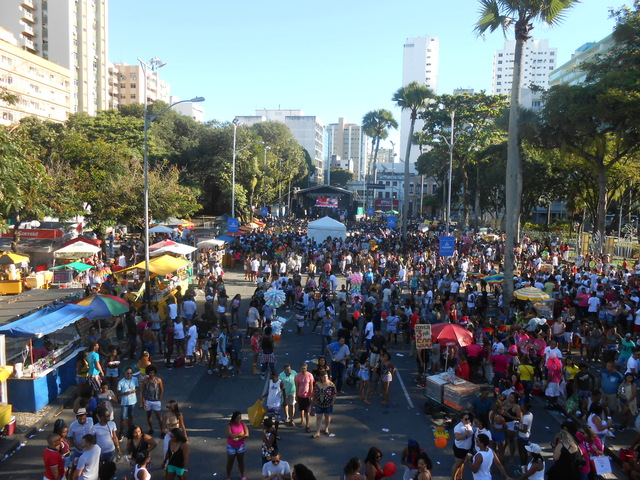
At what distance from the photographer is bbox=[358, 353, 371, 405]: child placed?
33.7 ft

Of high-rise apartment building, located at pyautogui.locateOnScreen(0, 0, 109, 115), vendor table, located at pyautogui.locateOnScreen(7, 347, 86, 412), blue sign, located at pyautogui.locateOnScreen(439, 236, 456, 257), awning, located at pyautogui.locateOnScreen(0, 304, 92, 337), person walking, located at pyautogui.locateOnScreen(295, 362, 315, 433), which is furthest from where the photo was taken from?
high-rise apartment building, located at pyautogui.locateOnScreen(0, 0, 109, 115)

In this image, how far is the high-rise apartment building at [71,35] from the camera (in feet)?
206

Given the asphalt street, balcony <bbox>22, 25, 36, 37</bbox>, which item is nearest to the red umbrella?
the asphalt street

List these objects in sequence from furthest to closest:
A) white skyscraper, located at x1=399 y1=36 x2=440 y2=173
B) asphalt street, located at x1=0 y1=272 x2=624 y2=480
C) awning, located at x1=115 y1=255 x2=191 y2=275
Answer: white skyscraper, located at x1=399 y1=36 x2=440 y2=173 → awning, located at x1=115 y1=255 x2=191 y2=275 → asphalt street, located at x1=0 y1=272 x2=624 y2=480

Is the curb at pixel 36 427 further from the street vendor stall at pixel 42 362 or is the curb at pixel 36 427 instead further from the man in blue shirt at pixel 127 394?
the man in blue shirt at pixel 127 394

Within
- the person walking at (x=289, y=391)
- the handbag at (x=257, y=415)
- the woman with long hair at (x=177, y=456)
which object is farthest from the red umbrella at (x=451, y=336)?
the woman with long hair at (x=177, y=456)

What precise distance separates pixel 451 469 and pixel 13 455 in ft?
23.1

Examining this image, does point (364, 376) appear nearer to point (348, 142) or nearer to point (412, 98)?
point (412, 98)

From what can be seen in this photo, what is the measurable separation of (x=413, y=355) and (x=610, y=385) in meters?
5.16

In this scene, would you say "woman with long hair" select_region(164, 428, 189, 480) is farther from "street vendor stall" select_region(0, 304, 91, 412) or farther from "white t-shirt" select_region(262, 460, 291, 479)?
"street vendor stall" select_region(0, 304, 91, 412)

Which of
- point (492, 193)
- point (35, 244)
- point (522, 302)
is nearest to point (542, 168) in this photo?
point (492, 193)

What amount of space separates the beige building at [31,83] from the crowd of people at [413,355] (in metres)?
42.2

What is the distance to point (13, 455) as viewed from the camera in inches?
315

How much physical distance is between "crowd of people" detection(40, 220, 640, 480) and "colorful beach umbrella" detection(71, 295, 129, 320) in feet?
1.60
